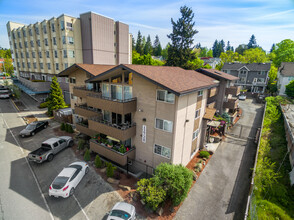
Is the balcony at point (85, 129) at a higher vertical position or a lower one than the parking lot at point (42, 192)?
higher

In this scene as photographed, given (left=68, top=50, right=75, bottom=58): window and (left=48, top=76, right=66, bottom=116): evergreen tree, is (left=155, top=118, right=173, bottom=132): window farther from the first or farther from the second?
(left=68, top=50, right=75, bottom=58): window

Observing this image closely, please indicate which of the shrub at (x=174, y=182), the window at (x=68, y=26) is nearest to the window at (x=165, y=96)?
the shrub at (x=174, y=182)

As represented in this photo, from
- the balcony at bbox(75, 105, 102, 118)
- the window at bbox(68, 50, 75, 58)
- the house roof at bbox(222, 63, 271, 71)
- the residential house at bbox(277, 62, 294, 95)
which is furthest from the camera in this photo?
the house roof at bbox(222, 63, 271, 71)

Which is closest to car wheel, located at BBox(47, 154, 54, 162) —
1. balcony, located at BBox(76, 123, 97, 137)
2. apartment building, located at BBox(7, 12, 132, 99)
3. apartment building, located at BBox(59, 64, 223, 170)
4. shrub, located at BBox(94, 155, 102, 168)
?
balcony, located at BBox(76, 123, 97, 137)

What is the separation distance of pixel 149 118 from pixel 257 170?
39.2 feet

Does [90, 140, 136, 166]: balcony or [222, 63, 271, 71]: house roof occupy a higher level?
[222, 63, 271, 71]: house roof

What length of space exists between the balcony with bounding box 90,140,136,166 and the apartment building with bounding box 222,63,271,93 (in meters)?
56.5

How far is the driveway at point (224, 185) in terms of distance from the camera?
1277 cm

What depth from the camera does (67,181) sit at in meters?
13.8

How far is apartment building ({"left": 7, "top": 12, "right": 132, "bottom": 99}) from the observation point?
3781 cm

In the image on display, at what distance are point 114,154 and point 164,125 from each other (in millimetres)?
6383

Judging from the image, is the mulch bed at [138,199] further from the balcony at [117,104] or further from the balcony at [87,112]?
the balcony at [117,104]

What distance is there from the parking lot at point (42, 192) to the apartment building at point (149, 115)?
11.4 feet

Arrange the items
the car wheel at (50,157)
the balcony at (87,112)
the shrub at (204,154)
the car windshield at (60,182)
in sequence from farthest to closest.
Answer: the balcony at (87,112)
the shrub at (204,154)
the car wheel at (50,157)
the car windshield at (60,182)
